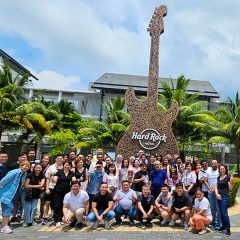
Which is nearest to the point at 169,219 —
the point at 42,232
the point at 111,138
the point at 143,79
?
the point at 42,232

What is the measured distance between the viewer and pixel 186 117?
20.3 meters

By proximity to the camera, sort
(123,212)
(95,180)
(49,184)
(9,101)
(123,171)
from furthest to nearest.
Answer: (9,101)
(123,171)
(95,180)
(49,184)
(123,212)

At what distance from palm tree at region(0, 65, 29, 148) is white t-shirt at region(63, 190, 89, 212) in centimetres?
1259

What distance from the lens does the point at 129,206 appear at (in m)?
7.33

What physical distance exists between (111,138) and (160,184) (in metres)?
13.9

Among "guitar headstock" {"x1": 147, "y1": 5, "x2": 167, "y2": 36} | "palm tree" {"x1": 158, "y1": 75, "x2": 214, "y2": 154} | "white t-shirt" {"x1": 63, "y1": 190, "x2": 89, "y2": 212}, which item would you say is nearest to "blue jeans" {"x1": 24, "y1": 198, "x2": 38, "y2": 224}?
"white t-shirt" {"x1": 63, "y1": 190, "x2": 89, "y2": 212}

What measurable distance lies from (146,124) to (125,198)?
6396 mm

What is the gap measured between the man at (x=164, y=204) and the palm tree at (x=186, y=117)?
40.9 feet

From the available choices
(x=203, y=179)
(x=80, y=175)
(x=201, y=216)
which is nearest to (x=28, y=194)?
(x=80, y=175)

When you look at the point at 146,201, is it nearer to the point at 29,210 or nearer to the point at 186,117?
the point at 29,210

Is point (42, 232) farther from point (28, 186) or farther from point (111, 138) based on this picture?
point (111, 138)

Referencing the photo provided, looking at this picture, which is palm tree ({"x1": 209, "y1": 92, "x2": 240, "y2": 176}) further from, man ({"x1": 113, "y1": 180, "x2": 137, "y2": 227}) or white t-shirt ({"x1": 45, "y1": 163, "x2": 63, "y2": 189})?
white t-shirt ({"x1": 45, "y1": 163, "x2": 63, "y2": 189})

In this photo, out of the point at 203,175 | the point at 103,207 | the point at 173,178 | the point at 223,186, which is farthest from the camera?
the point at 173,178

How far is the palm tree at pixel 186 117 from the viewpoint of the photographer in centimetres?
2017
